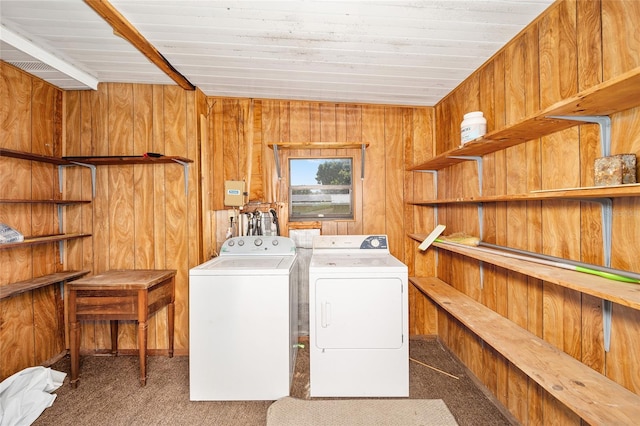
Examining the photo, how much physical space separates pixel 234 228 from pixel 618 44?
2.63 metres

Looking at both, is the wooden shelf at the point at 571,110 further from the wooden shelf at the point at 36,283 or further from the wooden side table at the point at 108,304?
the wooden shelf at the point at 36,283

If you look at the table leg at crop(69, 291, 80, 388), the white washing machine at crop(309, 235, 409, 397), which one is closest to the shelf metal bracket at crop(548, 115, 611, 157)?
the white washing machine at crop(309, 235, 409, 397)

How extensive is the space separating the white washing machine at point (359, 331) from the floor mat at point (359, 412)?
0.07 meters

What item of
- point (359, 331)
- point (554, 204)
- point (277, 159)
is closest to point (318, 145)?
point (277, 159)

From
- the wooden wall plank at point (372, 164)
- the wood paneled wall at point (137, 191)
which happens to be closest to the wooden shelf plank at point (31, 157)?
the wood paneled wall at point (137, 191)

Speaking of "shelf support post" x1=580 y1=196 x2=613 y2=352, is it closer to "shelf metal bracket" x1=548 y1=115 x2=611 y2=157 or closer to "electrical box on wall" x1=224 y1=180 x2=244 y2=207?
"shelf metal bracket" x1=548 y1=115 x2=611 y2=157

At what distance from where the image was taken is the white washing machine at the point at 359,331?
1.79m

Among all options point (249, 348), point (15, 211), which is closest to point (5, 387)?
point (15, 211)

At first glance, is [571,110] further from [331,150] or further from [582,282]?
[331,150]

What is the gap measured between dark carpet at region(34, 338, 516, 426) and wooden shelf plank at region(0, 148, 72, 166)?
168 cm

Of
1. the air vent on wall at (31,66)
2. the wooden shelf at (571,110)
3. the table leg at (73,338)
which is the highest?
the air vent on wall at (31,66)

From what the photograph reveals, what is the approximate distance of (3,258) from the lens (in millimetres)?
1903

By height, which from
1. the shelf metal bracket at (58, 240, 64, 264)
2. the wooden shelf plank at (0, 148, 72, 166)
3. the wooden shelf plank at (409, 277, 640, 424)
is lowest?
the wooden shelf plank at (409, 277, 640, 424)

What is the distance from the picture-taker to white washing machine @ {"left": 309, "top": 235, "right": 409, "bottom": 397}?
5.86 ft
